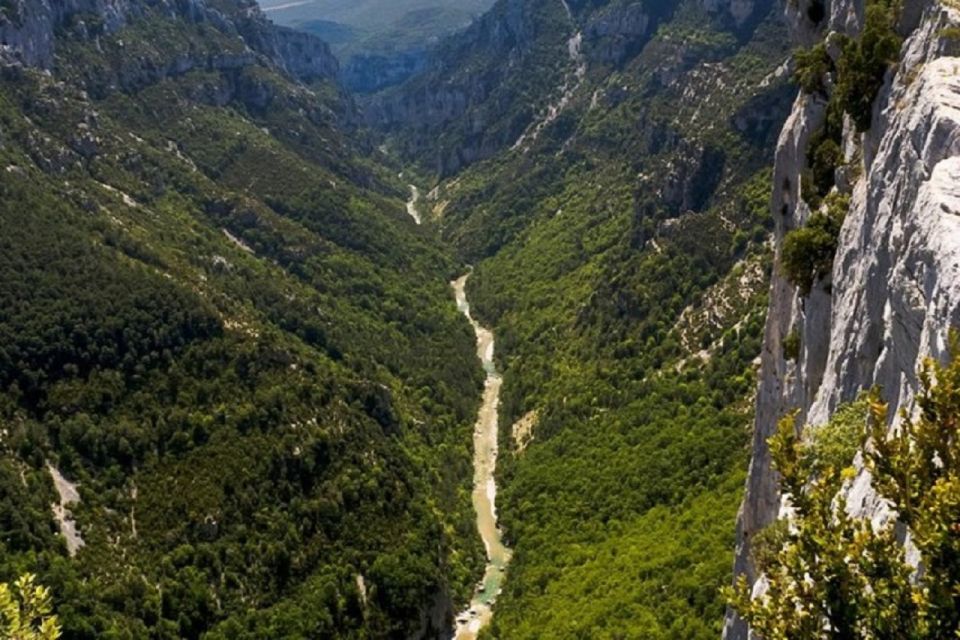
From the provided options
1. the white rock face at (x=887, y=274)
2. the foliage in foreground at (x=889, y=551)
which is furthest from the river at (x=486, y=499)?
the foliage in foreground at (x=889, y=551)

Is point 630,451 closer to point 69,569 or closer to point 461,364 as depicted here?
point 461,364

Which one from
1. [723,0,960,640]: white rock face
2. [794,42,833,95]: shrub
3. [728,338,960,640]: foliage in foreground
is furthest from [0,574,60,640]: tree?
[794,42,833,95]: shrub

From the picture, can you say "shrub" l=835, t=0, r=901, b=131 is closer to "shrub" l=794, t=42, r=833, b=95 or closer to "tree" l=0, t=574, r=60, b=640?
"shrub" l=794, t=42, r=833, b=95

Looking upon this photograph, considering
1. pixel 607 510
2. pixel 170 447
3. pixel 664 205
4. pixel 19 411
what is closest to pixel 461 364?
pixel 664 205

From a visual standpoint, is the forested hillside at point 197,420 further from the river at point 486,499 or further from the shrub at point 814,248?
the shrub at point 814,248

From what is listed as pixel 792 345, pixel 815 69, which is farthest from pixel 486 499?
pixel 815 69

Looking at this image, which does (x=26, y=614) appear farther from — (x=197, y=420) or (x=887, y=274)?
(x=197, y=420)
